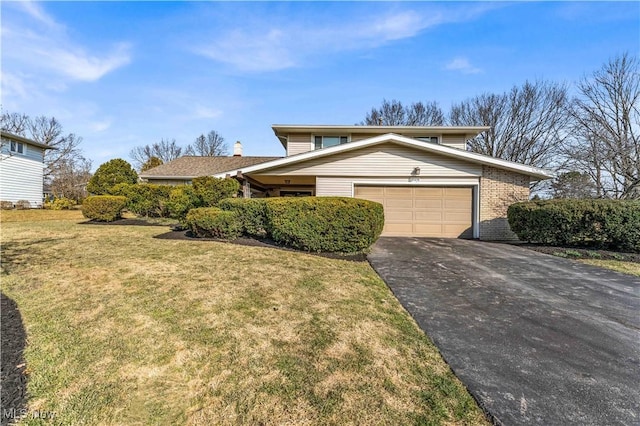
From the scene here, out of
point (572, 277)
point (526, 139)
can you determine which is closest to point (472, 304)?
point (572, 277)

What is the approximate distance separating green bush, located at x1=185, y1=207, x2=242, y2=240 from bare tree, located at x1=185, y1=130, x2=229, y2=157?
39.9 m

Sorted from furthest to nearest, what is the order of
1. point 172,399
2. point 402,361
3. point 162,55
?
point 162,55 → point 402,361 → point 172,399

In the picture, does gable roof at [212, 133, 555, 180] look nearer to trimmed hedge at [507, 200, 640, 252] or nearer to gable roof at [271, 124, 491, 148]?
trimmed hedge at [507, 200, 640, 252]

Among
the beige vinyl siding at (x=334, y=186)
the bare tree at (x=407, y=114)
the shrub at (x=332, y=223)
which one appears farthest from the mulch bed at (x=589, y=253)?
the bare tree at (x=407, y=114)

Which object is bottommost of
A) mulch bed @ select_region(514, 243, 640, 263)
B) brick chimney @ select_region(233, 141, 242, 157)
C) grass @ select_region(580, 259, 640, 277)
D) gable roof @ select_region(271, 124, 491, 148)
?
grass @ select_region(580, 259, 640, 277)

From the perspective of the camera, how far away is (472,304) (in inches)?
167

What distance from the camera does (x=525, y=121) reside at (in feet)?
76.8

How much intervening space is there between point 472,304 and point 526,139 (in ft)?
84.2

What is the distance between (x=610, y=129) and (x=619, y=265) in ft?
44.6

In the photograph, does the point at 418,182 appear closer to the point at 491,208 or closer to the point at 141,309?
the point at 491,208

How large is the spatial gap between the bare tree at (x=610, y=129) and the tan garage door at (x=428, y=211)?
961 cm

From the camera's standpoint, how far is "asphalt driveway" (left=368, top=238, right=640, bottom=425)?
2227 mm

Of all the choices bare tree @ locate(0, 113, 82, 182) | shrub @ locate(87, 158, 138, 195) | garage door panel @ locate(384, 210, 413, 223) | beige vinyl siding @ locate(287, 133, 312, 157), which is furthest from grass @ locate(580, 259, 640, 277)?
bare tree @ locate(0, 113, 82, 182)

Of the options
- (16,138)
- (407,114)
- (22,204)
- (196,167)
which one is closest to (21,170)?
(16,138)
